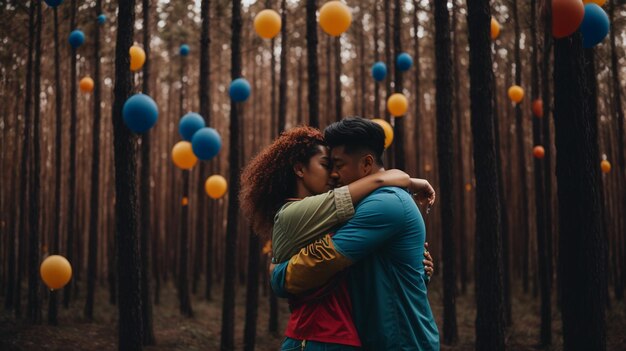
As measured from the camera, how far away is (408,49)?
1652cm

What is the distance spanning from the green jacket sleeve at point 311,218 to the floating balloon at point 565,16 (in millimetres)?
3320

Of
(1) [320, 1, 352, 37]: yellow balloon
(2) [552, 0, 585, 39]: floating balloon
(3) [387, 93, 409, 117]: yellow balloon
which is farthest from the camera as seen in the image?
(3) [387, 93, 409, 117]: yellow balloon

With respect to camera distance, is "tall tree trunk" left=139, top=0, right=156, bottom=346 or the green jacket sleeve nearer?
the green jacket sleeve

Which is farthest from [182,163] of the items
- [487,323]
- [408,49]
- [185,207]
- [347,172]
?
[408,49]

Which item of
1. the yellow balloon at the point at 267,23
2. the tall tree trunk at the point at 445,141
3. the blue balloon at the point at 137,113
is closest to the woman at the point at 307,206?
the blue balloon at the point at 137,113

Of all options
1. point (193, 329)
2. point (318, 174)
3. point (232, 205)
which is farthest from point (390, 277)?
point (193, 329)

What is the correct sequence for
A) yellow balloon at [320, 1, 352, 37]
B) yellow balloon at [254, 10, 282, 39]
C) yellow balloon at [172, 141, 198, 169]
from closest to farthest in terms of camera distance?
yellow balloon at [320, 1, 352, 37], yellow balloon at [254, 10, 282, 39], yellow balloon at [172, 141, 198, 169]

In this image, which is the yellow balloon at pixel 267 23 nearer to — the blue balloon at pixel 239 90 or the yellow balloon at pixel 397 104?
the blue balloon at pixel 239 90

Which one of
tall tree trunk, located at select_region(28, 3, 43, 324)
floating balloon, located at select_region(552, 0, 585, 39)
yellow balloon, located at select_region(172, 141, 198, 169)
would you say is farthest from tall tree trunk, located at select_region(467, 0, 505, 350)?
tall tree trunk, located at select_region(28, 3, 43, 324)

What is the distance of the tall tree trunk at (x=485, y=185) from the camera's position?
561 centimetres

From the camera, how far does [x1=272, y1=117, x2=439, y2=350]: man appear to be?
6.04ft

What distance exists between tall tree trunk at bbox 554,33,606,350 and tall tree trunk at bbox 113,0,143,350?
14.4 feet

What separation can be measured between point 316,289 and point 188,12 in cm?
1404

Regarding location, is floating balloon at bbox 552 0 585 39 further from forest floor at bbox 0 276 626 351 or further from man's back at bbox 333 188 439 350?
forest floor at bbox 0 276 626 351
